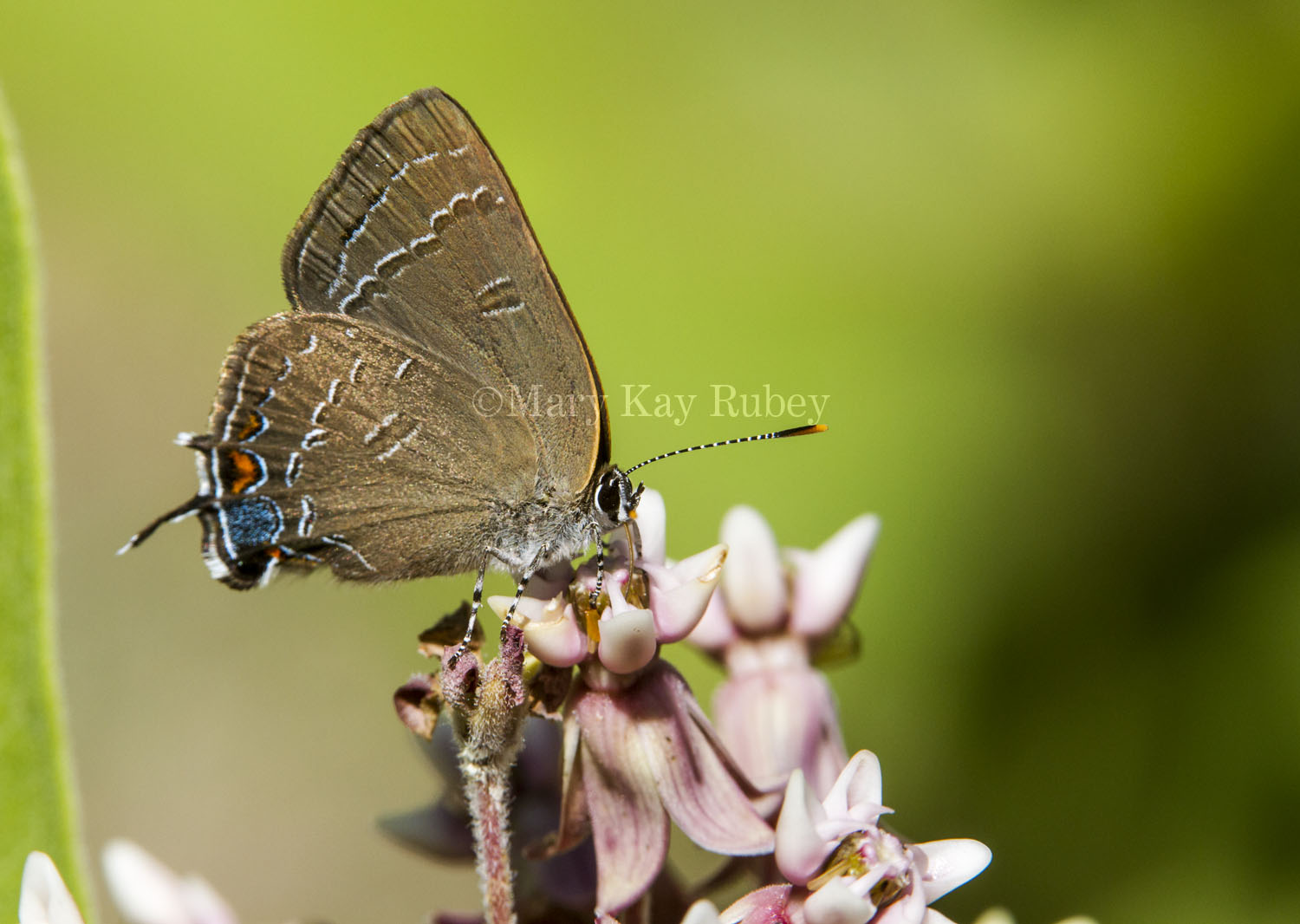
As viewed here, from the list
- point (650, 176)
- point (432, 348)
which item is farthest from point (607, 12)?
point (432, 348)

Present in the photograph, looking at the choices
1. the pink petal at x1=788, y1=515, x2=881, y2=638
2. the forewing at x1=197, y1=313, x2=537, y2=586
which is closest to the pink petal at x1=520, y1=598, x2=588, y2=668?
the forewing at x1=197, y1=313, x2=537, y2=586

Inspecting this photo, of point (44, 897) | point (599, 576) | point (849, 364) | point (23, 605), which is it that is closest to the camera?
point (44, 897)

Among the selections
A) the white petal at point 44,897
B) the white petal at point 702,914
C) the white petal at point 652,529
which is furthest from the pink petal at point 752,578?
the white petal at point 44,897

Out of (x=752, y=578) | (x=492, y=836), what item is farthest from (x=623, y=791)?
(x=752, y=578)

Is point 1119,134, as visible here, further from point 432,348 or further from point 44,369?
point 44,369

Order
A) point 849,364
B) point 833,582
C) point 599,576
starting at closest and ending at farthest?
point 599,576, point 833,582, point 849,364

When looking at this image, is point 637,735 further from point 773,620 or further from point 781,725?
point 773,620

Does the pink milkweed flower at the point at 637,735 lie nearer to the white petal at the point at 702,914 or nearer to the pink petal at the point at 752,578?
the white petal at the point at 702,914
